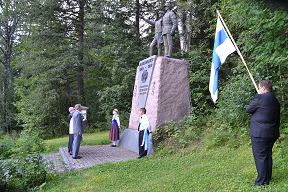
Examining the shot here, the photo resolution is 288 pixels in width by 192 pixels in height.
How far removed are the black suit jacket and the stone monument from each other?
4016 millimetres

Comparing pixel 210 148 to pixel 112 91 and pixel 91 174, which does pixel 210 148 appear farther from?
pixel 112 91

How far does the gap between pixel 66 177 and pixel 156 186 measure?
7.46ft

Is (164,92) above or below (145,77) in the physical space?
below

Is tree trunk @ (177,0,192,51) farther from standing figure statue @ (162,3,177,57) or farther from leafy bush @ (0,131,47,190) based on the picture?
leafy bush @ (0,131,47,190)

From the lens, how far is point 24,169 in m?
4.60

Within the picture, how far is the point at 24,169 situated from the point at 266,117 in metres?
4.56

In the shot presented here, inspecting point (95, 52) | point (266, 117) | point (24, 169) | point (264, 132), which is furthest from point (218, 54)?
point (95, 52)

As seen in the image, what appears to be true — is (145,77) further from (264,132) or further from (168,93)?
(264,132)

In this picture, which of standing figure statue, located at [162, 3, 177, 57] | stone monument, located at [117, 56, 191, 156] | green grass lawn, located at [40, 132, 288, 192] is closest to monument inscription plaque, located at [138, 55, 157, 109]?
stone monument, located at [117, 56, 191, 156]

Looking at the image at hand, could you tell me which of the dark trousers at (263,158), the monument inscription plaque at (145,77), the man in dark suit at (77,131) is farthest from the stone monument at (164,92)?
the dark trousers at (263,158)

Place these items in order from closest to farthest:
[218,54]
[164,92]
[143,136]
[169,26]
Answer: [218,54] < [143,136] < [164,92] < [169,26]

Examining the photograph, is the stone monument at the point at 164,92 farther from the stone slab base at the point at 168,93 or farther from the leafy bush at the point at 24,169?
the leafy bush at the point at 24,169

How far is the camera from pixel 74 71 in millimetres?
18891

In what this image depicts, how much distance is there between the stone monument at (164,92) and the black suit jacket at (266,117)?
402 centimetres
